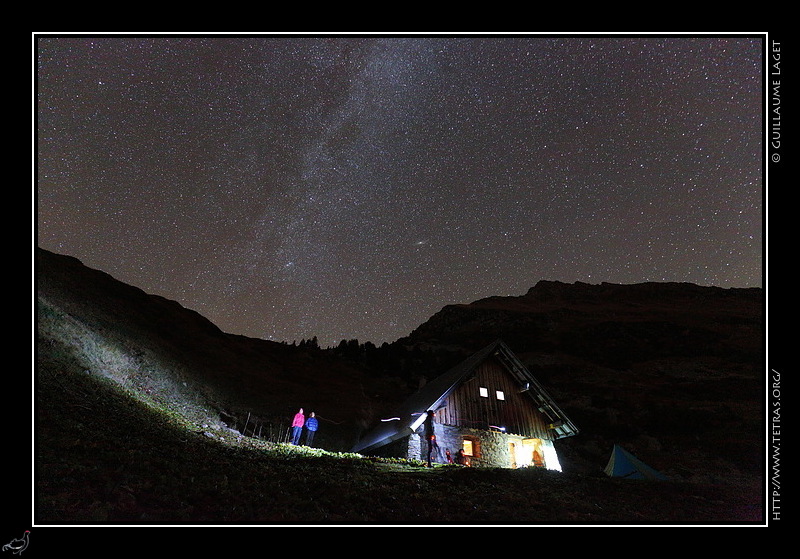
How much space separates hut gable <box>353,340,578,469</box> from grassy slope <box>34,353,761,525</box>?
7617mm

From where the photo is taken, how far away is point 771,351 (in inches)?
362

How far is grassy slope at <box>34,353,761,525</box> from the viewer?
950 centimetres

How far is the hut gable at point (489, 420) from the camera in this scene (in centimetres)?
2470

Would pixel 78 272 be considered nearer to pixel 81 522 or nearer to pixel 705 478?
pixel 81 522

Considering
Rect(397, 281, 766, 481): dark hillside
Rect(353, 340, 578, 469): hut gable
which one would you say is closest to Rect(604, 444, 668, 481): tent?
Rect(353, 340, 578, 469): hut gable

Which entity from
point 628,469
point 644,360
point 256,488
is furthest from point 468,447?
point 644,360

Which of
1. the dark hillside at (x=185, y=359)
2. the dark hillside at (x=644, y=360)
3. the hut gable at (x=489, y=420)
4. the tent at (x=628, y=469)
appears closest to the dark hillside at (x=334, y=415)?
the dark hillside at (x=185, y=359)

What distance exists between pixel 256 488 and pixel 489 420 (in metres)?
17.4

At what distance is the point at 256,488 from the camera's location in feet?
36.9

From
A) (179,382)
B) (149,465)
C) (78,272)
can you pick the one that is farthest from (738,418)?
(78,272)

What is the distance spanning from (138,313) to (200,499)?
39495 mm

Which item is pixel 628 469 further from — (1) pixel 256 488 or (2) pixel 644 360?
(2) pixel 644 360

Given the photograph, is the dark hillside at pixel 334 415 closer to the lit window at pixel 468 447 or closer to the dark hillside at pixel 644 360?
the dark hillside at pixel 644 360

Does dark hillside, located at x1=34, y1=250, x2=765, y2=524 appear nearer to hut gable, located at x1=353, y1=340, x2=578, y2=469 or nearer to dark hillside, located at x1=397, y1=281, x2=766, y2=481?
dark hillside, located at x1=397, y1=281, x2=766, y2=481
